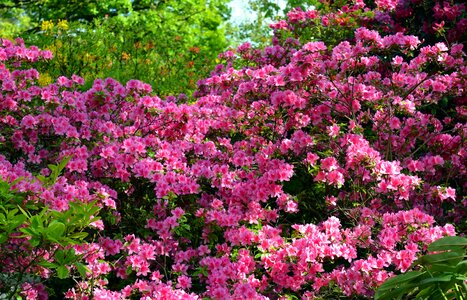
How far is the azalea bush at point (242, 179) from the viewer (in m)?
3.16

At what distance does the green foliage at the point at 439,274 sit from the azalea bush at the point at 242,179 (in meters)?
1.59

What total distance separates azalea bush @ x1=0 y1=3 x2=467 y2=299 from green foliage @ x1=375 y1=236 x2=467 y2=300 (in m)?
1.59

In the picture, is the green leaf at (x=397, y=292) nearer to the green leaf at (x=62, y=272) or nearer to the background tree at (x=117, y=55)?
the green leaf at (x=62, y=272)

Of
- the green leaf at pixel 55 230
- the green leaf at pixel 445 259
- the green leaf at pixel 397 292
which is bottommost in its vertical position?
the green leaf at pixel 55 230

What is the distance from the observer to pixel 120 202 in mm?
3727

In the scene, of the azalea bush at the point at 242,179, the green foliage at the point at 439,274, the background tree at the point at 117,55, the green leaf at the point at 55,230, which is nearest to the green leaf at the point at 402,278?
the green foliage at the point at 439,274

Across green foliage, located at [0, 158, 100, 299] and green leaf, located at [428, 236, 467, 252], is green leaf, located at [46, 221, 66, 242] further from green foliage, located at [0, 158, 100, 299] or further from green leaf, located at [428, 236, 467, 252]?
green leaf, located at [428, 236, 467, 252]

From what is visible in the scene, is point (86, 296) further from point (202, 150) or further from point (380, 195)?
point (380, 195)

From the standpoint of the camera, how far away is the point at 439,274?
1.47 metres

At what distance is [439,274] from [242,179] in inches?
97.2

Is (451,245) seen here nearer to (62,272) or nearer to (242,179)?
(62,272)

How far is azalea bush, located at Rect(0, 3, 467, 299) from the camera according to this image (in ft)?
10.4

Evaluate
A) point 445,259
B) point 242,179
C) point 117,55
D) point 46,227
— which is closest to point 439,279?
point 445,259

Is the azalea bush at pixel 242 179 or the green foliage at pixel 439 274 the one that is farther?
the azalea bush at pixel 242 179
